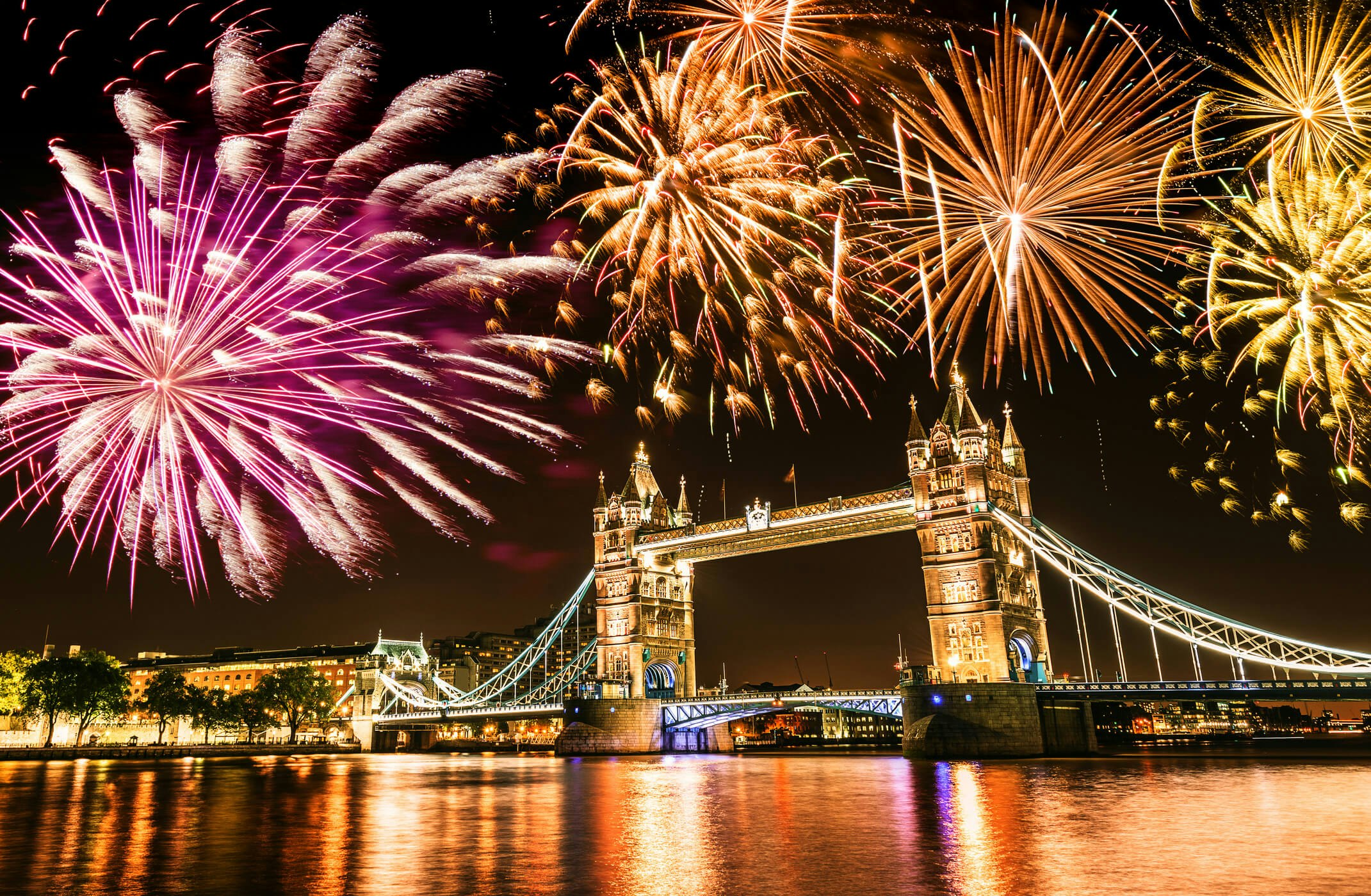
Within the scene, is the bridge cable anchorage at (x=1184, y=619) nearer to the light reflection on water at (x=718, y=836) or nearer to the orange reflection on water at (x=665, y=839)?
the light reflection on water at (x=718, y=836)

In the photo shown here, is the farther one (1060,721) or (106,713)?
(106,713)

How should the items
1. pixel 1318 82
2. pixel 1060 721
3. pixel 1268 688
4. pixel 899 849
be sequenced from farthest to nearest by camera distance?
pixel 1060 721 < pixel 1268 688 < pixel 1318 82 < pixel 899 849

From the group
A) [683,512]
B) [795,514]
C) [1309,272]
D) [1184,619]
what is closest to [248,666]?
[683,512]

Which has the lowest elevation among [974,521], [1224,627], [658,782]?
[658,782]

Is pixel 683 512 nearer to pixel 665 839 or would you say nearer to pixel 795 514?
pixel 795 514

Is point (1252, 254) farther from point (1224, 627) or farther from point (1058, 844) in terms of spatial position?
point (1224, 627)

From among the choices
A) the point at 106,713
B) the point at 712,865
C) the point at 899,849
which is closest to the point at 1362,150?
the point at 899,849

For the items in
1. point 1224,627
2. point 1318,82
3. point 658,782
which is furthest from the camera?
point 1224,627

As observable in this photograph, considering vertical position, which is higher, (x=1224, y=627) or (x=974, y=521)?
(x=974, y=521)
